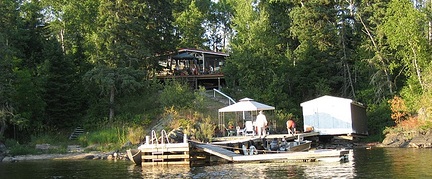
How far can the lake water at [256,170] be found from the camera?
17.8 m

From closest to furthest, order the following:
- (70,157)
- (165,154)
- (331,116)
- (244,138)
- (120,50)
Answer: (165,154)
(244,138)
(70,157)
(331,116)
(120,50)

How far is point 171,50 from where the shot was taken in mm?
42938

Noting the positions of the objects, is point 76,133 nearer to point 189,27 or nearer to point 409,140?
point 409,140

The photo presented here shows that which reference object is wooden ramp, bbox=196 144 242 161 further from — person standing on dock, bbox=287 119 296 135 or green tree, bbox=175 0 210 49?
green tree, bbox=175 0 210 49

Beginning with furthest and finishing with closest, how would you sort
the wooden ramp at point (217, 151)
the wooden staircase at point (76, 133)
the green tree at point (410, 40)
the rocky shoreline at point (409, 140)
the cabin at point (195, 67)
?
the cabin at point (195, 67)
the green tree at point (410, 40)
the wooden staircase at point (76, 133)
the rocky shoreline at point (409, 140)
the wooden ramp at point (217, 151)

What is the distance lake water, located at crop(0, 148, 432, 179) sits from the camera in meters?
17.8

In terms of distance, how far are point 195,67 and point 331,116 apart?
55.1 feet

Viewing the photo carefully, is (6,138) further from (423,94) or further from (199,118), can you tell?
(423,94)

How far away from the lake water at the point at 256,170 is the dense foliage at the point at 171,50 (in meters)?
7.07

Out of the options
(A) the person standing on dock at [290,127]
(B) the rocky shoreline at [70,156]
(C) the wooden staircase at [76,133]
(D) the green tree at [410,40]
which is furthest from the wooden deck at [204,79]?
(A) the person standing on dock at [290,127]

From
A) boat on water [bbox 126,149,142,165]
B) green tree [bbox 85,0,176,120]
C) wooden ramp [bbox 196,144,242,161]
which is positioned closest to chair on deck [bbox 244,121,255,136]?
wooden ramp [bbox 196,144,242,161]

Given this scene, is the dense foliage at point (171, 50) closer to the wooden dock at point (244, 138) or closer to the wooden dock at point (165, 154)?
the wooden dock at point (244, 138)

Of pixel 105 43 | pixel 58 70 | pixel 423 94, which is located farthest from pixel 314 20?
pixel 58 70

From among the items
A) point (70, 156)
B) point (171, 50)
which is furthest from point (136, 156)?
point (171, 50)
